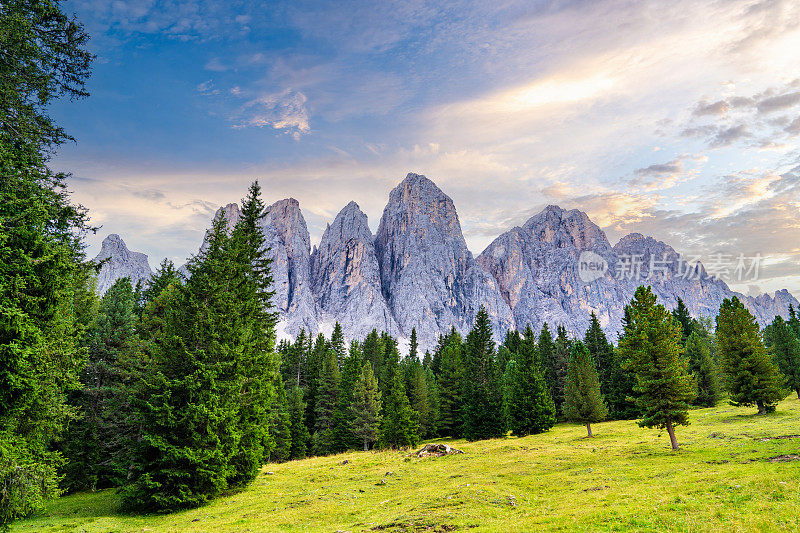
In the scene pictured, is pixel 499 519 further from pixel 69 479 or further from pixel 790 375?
pixel 790 375

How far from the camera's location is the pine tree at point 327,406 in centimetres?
6505

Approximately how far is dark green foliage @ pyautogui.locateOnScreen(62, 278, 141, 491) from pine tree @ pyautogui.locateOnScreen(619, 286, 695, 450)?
133ft

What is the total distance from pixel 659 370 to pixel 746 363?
23.2 m

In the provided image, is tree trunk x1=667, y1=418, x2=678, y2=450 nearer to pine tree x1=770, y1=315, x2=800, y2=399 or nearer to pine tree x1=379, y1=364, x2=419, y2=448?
pine tree x1=379, y1=364, x2=419, y2=448

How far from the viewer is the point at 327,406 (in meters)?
71.0

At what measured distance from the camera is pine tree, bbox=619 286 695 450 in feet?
100

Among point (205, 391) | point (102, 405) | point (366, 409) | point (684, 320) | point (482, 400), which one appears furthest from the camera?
point (684, 320)

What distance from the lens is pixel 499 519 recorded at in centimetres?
1562

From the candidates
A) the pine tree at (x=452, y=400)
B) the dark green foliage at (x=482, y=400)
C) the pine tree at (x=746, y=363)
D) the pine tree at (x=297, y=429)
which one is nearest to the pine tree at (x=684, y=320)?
the pine tree at (x=746, y=363)

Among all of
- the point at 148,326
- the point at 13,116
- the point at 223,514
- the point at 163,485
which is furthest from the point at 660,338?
the point at 148,326

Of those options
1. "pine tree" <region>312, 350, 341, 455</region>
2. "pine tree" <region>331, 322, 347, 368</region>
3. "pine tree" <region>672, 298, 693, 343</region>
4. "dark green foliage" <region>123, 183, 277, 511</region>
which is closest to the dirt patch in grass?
"dark green foliage" <region>123, 183, 277, 511</region>

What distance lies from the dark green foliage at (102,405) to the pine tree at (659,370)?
4059 cm

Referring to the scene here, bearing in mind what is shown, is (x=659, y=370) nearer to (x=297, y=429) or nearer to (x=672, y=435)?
(x=672, y=435)

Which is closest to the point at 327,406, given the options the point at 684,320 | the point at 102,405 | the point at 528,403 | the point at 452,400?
the point at 452,400
